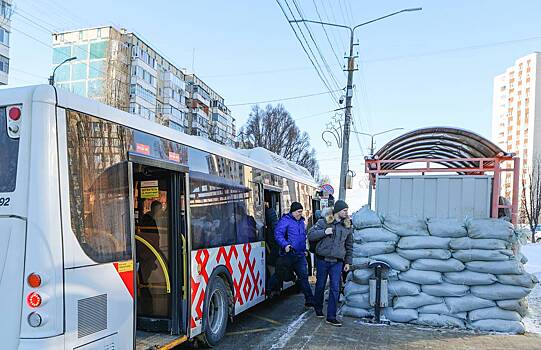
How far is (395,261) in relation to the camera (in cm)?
723

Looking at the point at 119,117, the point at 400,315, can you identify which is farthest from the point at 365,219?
the point at 119,117

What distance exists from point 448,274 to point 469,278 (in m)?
0.29

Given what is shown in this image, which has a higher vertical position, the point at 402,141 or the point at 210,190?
the point at 402,141

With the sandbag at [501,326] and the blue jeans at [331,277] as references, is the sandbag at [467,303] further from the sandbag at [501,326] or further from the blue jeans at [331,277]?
the blue jeans at [331,277]

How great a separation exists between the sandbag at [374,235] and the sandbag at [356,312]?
3.54ft

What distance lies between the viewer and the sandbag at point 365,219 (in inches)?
297

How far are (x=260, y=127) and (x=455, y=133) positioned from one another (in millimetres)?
34644

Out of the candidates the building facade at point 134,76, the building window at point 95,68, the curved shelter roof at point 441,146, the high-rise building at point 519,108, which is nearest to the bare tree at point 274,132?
the building facade at point 134,76

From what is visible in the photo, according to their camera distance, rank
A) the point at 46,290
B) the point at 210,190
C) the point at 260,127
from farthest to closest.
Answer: the point at 260,127
the point at 210,190
the point at 46,290

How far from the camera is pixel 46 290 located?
3.36 meters

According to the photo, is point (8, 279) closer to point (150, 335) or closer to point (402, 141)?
point (150, 335)

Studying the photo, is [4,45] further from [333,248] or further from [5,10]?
[333,248]

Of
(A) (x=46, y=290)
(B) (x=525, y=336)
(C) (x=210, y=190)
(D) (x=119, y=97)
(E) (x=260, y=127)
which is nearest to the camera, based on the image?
(A) (x=46, y=290)

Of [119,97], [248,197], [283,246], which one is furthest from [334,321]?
[119,97]
